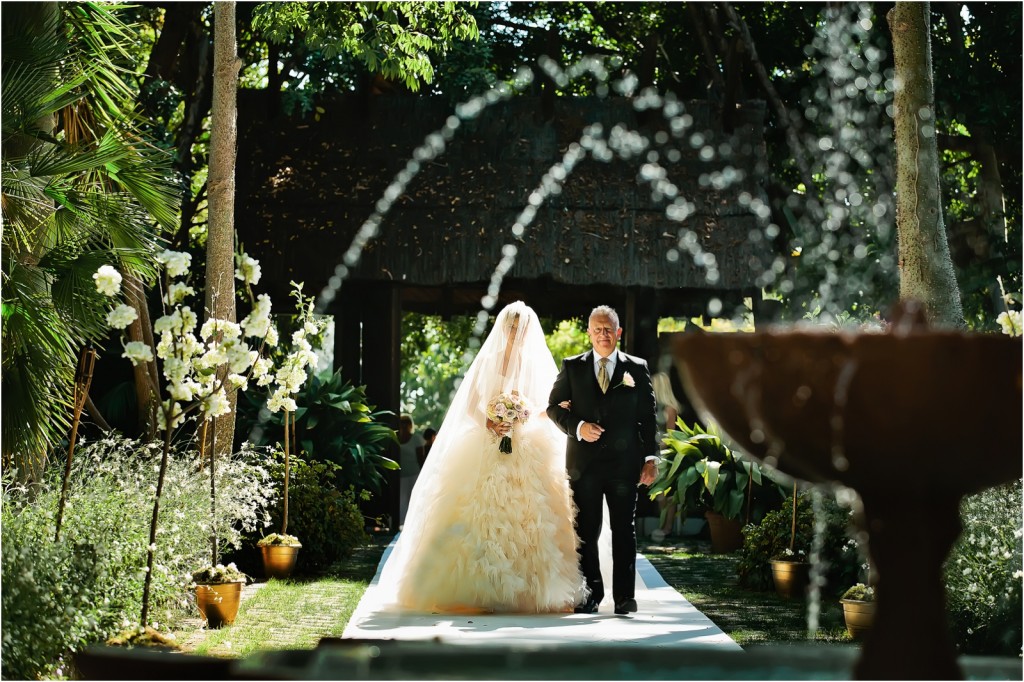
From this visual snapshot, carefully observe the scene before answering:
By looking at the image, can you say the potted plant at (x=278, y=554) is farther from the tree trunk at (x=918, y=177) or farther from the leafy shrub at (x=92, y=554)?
the tree trunk at (x=918, y=177)

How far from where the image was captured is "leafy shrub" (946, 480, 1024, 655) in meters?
5.31

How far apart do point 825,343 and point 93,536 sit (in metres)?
4.55

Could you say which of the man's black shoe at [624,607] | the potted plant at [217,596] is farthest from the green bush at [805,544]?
the potted plant at [217,596]

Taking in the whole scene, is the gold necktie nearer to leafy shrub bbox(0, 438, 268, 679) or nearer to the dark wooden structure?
leafy shrub bbox(0, 438, 268, 679)

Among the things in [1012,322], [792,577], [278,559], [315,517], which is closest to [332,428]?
[315,517]

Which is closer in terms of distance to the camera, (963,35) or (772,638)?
(772,638)

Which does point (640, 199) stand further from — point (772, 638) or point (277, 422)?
point (772, 638)

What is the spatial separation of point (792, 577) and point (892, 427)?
644 centimetres

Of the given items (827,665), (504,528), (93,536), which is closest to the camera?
(827,665)

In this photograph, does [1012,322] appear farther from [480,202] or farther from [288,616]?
[480,202]

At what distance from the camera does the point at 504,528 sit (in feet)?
24.3

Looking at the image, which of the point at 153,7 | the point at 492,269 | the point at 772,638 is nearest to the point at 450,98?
the point at 492,269

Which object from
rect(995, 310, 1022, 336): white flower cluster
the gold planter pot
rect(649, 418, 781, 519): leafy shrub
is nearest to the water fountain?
rect(995, 310, 1022, 336): white flower cluster

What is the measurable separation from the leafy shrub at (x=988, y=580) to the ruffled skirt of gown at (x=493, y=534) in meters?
2.52
